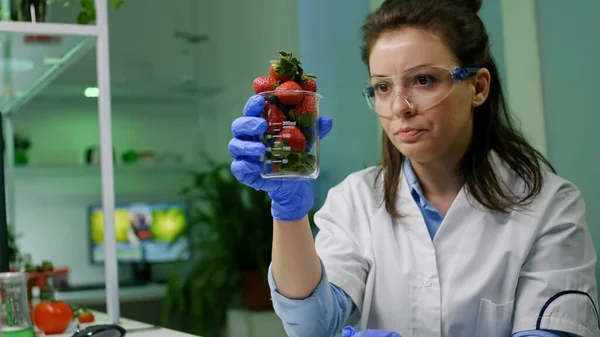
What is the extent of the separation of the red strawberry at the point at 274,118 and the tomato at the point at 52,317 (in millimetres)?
1009

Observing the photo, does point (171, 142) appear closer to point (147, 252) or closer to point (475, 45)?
point (147, 252)

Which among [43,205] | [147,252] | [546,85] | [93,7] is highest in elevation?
[93,7]

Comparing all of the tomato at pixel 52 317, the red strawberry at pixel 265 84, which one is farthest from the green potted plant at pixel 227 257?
the red strawberry at pixel 265 84

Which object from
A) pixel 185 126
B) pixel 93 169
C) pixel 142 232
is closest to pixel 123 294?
pixel 142 232

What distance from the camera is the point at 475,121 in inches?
59.7

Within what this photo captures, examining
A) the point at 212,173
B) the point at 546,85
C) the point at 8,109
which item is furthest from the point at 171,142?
the point at 546,85

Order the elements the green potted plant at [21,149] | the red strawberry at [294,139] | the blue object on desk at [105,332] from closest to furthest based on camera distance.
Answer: the red strawberry at [294,139], the blue object on desk at [105,332], the green potted plant at [21,149]

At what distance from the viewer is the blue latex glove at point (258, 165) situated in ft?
3.56

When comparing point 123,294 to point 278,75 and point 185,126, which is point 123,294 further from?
point 278,75

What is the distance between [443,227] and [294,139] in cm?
48

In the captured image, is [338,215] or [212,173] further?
[212,173]

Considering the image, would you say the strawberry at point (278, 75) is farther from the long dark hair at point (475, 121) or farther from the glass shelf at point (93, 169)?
the glass shelf at point (93, 169)

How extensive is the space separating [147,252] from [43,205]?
0.84 meters

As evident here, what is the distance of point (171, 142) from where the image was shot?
19.2 feet
